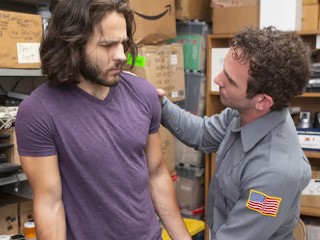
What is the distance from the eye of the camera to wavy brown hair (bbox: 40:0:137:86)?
4.01 feet

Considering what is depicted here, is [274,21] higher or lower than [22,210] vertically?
higher

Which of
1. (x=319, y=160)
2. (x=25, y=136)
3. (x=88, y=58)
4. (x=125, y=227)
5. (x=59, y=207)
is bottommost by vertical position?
(x=319, y=160)

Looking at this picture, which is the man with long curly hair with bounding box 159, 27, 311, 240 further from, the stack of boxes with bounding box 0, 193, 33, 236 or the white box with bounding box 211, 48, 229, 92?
the white box with bounding box 211, 48, 229, 92

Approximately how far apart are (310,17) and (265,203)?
1.74 m

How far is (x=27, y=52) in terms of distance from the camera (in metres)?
1.79

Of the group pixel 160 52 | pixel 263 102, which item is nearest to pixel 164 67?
pixel 160 52

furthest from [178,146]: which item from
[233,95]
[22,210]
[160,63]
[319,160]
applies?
[233,95]

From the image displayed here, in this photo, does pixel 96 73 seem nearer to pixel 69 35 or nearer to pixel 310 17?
pixel 69 35

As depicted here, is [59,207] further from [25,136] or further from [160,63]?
[160,63]

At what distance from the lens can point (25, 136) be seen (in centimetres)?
120

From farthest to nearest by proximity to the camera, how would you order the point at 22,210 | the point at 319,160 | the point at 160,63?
1. the point at 319,160
2. the point at 160,63
3. the point at 22,210

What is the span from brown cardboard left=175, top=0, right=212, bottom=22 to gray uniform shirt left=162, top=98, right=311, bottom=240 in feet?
4.53

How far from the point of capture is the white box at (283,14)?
2604 mm

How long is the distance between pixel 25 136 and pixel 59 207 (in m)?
0.25
